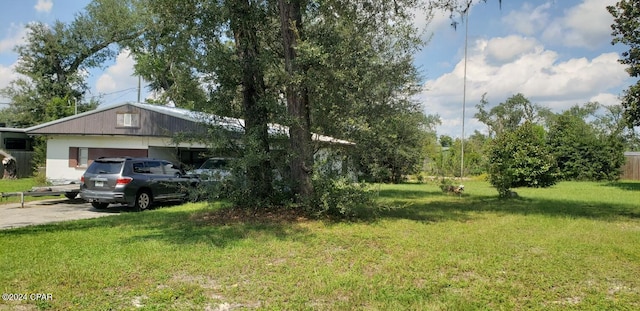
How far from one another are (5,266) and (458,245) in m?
6.53

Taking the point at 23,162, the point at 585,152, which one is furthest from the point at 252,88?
the point at 585,152

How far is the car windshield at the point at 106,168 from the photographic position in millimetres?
12898

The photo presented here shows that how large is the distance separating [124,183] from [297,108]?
6001 millimetres

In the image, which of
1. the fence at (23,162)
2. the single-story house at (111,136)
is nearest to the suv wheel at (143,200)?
the single-story house at (111,136)

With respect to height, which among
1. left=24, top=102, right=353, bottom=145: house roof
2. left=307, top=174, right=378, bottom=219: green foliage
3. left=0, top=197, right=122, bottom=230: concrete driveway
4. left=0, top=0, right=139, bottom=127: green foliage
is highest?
left=0, top=0, right=139, bottom=127: green foliage

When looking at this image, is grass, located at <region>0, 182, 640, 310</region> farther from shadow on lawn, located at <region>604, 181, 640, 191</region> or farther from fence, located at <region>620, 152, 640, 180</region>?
fence, located at <region>620, 152, 640, 180</region>

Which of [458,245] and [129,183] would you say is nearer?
[458,245]

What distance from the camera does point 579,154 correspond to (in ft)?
107

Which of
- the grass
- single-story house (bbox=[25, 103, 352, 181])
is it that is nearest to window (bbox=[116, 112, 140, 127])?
single-story house (bbox=[25, 103, 352, 181])

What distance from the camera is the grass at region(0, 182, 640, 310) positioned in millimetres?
4723

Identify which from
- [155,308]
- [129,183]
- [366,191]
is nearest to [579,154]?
[366,191]

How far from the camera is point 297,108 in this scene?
1009 cm

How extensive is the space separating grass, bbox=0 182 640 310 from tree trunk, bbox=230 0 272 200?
1462 mm

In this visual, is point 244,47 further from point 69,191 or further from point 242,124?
point 69,191
